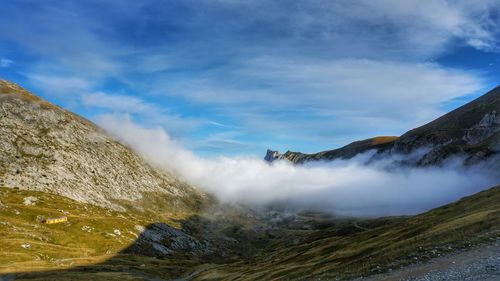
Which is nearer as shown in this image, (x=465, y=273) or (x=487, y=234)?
(x=465, y=273)

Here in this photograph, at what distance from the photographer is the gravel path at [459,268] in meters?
36.9

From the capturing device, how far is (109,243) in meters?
194

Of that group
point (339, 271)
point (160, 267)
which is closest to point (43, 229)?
point (160, 267)

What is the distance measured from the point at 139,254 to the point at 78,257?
4246 centimetres

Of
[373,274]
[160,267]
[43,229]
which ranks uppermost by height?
[43,229]

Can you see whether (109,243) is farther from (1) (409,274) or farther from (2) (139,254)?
(1) (409,274)

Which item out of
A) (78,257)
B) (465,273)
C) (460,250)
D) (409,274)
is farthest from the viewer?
(78,257)

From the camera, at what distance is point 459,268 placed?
40.4m

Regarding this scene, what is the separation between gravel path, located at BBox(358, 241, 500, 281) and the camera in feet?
121

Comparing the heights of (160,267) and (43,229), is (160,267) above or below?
below

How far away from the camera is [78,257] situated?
161 meters

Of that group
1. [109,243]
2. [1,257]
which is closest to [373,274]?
[1,257]

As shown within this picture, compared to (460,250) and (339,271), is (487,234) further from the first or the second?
(339,271)

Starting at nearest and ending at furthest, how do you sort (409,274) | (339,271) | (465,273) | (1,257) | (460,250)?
(465,273) → (409,274) → (460,250) → (339,271) → (1,257)
